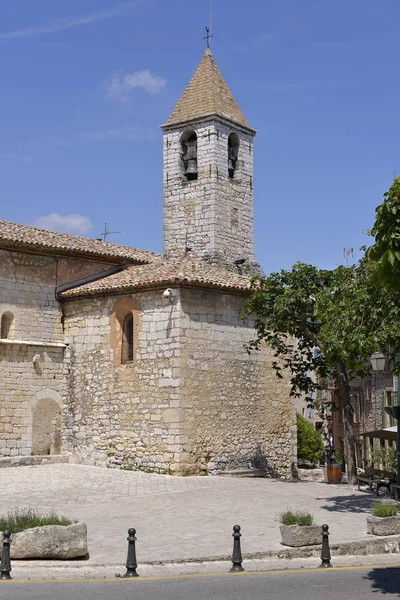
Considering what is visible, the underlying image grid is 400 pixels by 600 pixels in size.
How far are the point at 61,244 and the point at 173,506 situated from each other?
11.1 meters

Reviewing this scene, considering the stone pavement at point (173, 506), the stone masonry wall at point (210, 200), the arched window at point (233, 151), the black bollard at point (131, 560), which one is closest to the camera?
the black bollard at point (131, 560)

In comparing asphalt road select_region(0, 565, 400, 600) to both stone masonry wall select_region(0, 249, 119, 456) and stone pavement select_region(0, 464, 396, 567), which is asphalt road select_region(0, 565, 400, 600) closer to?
stone pavement select_region(0, 464, 396, 567)

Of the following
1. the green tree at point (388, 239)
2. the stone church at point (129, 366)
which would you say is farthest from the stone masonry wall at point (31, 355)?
the green tree at point (388, 239)

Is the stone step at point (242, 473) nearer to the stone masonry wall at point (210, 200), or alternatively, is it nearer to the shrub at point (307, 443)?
the stone masonry wall at point (210, 200)

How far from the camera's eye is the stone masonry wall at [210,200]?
1298 inches

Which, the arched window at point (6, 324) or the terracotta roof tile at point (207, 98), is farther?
the terracotta roof tile at point (207, 98)

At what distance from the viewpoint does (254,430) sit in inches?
922

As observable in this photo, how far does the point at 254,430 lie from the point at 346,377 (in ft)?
13.7

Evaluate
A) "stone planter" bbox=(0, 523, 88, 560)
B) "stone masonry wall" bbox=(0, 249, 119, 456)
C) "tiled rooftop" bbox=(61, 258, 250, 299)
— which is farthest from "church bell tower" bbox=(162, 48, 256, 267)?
"stone planter" bbox=(0, 523, 88, 560)

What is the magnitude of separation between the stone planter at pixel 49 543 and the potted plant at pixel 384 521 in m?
4.66

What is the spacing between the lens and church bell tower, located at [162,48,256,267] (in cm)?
3303

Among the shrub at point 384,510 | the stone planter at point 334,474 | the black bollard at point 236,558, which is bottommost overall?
the black bollard at point 236,558

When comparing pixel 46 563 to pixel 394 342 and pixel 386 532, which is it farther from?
pixel 394 342

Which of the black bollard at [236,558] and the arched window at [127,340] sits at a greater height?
the arched window at [127,340]
